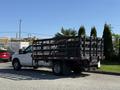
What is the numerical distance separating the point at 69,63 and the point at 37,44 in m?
3.00

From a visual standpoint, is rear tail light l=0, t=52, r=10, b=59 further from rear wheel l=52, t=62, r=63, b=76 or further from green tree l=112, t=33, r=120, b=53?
rear wheel l=52, t=62, r=63, b=76

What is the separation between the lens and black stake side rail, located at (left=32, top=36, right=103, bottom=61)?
1772 cm

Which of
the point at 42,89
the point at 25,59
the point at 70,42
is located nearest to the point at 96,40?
the point at 70,42

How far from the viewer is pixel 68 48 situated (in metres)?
18.2

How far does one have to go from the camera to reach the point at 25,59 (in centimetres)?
2164

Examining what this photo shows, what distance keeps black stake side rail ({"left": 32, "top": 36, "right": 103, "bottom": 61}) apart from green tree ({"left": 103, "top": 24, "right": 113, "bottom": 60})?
13455mm

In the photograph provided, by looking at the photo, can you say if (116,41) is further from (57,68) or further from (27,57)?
(57,68)

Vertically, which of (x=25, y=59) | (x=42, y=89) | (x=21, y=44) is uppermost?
(x=21, y=44)

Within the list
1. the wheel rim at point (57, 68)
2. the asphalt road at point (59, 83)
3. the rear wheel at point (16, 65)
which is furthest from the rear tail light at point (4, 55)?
the asphalt road at point (59, 83)

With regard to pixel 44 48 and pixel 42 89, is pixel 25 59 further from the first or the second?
pixel 42 89

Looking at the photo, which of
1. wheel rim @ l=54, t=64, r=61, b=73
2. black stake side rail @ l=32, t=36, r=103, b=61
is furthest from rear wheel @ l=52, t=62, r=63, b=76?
black stake side rail @ l=32, t=36, r=103, b=61

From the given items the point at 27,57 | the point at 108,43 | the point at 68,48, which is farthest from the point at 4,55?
the point at 68,48

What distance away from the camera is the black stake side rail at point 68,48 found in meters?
17.7

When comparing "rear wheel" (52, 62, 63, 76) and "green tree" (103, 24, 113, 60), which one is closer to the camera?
"rear wheel" (52, 62, 63, 76)
